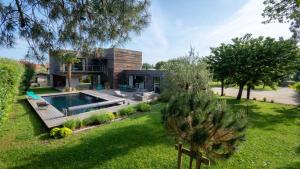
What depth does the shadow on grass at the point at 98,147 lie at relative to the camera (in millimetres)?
4836

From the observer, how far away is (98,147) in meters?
5.77

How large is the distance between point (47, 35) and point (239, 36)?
1650 centimetres

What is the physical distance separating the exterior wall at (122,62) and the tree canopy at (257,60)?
13.5 meters

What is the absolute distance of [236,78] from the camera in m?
15.5

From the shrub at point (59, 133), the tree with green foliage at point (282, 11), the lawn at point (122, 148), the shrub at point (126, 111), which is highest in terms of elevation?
the tree with green foliage at point (282, 11)

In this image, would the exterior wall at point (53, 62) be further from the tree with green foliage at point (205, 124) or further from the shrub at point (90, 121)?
the shrub at point (90, 121)

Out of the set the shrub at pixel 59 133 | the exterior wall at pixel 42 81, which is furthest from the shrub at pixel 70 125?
the exterior wall at pixel 42 81

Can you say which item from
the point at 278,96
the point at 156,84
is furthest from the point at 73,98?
the point at 278,96

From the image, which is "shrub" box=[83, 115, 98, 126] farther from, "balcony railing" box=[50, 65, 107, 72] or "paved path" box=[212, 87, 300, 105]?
"paved path" box=[212, 87, 300, 105]

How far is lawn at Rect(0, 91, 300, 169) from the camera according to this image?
4844 millimetres

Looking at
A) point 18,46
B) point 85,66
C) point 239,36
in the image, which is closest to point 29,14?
point 18,46

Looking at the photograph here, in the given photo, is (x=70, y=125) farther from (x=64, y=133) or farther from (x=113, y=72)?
(x=113, y=72)

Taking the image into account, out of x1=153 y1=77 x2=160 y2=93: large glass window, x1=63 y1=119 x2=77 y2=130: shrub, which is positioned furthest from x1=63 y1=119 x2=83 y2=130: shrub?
x1=153 y1=77 x2=160 y2=93: large glass window

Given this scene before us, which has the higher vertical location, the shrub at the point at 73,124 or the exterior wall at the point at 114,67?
the exterior wall at the point at 114,67
